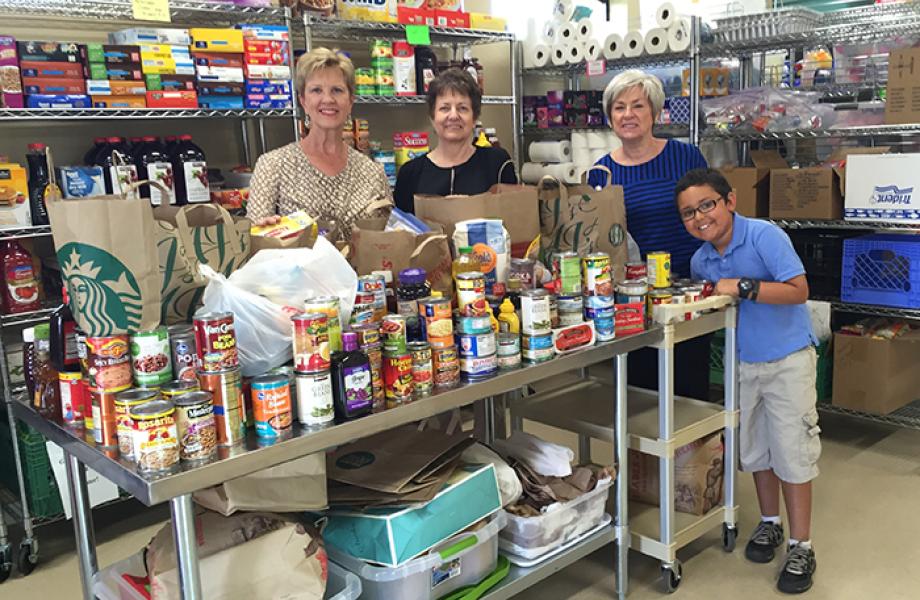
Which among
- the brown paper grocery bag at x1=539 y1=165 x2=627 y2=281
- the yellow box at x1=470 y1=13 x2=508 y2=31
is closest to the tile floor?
the brown paper grocery bag at x1=539 y1=165 x2=627 y2=281

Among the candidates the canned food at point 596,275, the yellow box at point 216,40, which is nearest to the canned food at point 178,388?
the canned food at point 596,275

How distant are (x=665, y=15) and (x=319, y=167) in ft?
8.07

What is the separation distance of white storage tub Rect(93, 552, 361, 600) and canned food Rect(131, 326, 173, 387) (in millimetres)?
540

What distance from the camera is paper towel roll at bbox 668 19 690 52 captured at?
430cm

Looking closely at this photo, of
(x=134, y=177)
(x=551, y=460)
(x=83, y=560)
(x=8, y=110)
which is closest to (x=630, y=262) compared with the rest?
(x=551, y=460)

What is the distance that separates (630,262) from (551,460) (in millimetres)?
706

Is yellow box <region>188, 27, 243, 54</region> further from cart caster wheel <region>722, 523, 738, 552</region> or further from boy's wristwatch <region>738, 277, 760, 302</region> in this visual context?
cart caster wheel <region>722, 523, 738, 552</region>

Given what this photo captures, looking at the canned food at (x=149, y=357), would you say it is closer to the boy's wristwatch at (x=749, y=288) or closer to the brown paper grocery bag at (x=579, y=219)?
the brown paper grocery bag at (x=579, y=219)

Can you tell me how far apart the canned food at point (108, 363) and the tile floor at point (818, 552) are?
1585 millimetres

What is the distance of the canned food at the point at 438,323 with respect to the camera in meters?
1.86

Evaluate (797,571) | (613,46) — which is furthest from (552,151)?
(797,571)

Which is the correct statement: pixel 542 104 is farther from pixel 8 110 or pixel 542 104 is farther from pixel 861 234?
pixel 8 110

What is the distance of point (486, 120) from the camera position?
5.22m

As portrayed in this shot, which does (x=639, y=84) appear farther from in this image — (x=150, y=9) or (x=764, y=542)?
(x=150, y=9)
